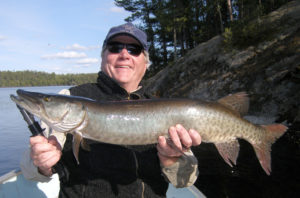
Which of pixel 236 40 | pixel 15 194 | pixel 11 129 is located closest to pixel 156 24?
pixel 236 40

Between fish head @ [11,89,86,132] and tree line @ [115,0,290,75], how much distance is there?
42.6 feet

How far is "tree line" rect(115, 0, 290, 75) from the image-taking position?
1613 cm

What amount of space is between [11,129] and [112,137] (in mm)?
15927

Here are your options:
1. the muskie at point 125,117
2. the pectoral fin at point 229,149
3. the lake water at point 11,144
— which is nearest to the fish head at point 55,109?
the muskie at point 125,117

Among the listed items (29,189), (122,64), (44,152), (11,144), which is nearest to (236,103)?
(122,64)

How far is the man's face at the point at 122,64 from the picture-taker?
313cm

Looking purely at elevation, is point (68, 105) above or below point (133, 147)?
above

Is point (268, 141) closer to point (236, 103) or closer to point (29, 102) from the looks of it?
point (236, 103)

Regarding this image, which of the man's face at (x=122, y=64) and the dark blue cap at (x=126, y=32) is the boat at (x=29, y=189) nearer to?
the man's face at (x=122, y=64)

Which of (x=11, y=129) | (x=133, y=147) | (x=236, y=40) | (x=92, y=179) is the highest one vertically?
(x=236, y=40)

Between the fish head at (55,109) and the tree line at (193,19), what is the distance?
13.0 metres

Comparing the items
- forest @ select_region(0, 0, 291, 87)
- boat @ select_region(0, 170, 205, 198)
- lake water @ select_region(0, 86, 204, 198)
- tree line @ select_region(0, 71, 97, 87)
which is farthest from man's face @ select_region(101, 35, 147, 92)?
tree line @ select_region(0, 71, 97, 87)

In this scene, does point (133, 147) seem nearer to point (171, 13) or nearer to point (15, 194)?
point (15, 194)

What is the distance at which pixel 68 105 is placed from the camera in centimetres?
270
